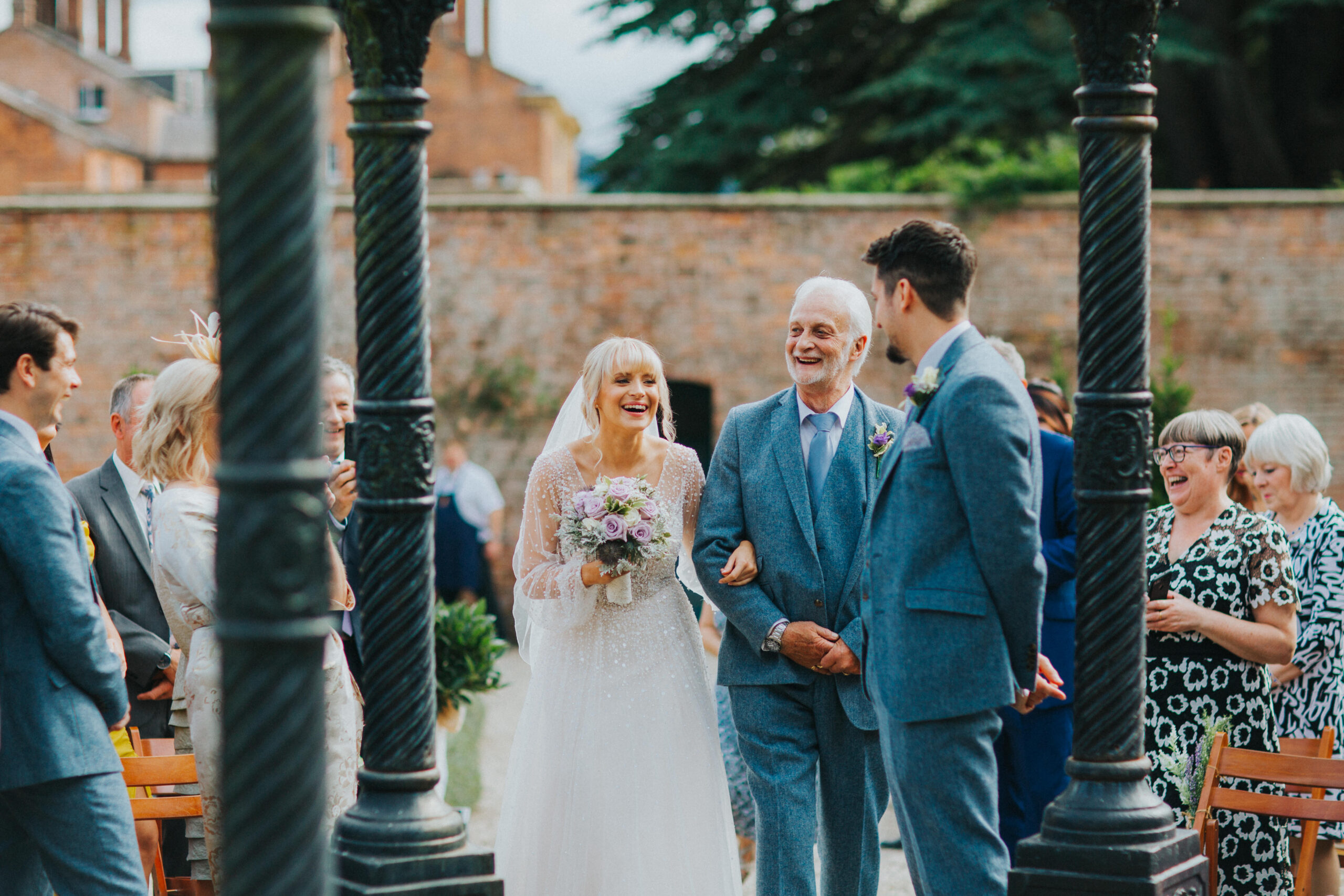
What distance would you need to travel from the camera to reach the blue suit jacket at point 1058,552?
4469 mm

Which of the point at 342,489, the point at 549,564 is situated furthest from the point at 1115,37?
the point at 342,489

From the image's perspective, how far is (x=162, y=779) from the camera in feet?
13.3

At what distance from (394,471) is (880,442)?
175 centimetres

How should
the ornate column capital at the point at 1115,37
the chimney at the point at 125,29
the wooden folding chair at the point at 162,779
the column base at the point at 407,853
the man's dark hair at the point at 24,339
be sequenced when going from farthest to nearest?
the chimney at the point at 125,29 → the wooden folding chair at the point at 162,779 → the man's dark hair at the point at 24,339 → the ornate column capital at the point at 1115,37 → the column base at the point at 407,853

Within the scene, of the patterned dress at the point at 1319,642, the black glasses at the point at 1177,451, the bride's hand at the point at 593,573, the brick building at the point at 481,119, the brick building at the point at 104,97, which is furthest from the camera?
the brick building at the point at 104,97

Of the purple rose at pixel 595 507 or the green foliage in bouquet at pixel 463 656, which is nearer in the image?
the purple rose at pixel 595 507

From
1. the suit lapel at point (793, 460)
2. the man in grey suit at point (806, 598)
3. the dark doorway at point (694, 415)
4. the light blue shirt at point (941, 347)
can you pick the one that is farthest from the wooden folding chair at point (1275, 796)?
the dark doorway at point (694, 415)

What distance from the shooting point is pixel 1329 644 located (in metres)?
5.05

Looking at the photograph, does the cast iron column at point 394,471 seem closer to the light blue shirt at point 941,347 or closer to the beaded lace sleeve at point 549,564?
the beaded lace sleeve at point 549,564

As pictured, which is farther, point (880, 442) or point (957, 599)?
point (880, 442)

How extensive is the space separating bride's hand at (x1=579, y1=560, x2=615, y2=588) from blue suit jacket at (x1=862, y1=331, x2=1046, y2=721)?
114cm

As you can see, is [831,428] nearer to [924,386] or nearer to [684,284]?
[924,386]

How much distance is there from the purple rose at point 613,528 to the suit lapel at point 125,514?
186 cm

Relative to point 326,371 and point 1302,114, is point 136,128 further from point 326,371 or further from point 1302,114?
point 326,371
